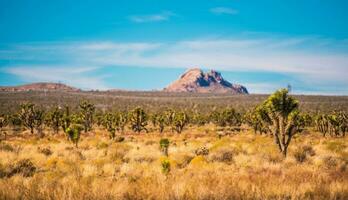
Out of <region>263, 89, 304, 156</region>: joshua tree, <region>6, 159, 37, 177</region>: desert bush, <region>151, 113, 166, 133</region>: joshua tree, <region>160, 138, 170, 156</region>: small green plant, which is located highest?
<region>263, 89, 304, 156</region>: joshua tree

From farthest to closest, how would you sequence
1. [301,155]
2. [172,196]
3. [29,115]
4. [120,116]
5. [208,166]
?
1. [120,116]
2. [29,115]
3. [301,155]
4. [208,166]
5. [172,196]

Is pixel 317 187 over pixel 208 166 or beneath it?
over

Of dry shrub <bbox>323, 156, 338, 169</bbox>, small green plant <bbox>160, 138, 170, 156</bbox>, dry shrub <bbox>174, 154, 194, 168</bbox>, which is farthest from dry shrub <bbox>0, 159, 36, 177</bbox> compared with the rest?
dry shrub <bbox>323, 156, 338, 169</bbox>

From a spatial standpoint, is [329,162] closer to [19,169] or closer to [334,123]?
[19,169]

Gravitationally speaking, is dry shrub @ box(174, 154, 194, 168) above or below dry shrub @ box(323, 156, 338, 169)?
below

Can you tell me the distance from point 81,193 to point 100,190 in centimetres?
51

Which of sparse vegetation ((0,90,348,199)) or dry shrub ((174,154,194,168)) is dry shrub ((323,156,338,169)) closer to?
sparse vegetation ((0,90,348,199))

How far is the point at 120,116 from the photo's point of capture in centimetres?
7969

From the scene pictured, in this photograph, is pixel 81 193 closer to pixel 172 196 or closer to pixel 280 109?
pixel 172 196

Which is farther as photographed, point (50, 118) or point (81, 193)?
point (50, 118)

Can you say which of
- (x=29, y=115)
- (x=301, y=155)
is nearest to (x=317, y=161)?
(x=301, y=155)

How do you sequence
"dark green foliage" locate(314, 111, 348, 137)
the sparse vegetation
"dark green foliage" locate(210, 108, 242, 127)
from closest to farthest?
the sparse vegetation < "dark green foliage" locate(314, 111, 348, 137) < "dark green foliage" locate(210, 108, 242, 127)

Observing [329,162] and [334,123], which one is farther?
[334,123]

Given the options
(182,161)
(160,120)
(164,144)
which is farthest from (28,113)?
(182,161)
